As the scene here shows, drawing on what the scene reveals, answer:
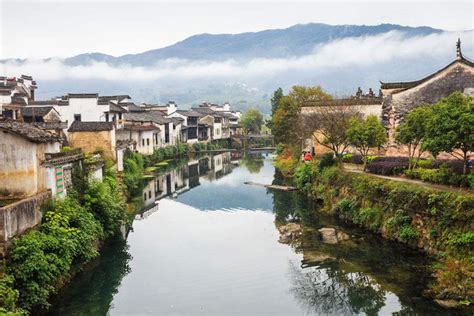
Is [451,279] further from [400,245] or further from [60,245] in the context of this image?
[60,245]

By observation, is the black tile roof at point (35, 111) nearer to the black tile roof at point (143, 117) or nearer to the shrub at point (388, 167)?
the black tile roof at point (143, 117)

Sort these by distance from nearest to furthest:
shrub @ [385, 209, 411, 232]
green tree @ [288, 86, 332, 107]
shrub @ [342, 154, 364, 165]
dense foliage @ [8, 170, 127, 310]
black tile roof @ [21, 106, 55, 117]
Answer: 1. dense foliage @ [8, 170, 127, 310]
2. shrub @ [385, 209, 411, 232]
3. shrub @ [342, 154, 364, 165]
4. black tile roof @ [21, 106, 55, 117]
5. green tree @ [288, 86, 332, 107]

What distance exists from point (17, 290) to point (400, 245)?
53.2 ft

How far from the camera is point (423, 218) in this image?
2161 centimetres

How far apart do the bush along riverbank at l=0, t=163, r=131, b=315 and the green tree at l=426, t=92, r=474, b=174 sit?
15.2 meters

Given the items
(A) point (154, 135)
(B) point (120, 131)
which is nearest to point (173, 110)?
(A) point (154, 135)

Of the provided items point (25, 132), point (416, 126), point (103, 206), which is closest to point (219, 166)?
point (416, 126)

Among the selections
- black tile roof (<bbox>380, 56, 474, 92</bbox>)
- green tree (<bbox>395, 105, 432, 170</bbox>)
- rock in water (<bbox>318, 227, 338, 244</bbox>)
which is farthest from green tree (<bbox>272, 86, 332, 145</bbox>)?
rock in water (<bbox>318, 227, 338, 244</bbox>)

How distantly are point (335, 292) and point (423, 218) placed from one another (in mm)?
5806

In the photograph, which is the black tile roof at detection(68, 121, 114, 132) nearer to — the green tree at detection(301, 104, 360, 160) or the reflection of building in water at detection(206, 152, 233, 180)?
the green tree at detection(301, 104, 360, 160)

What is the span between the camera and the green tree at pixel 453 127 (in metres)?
20.7

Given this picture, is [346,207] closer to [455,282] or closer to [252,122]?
[455,282]

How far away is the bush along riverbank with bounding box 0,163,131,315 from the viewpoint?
15.1 meters

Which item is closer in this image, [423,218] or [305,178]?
[423,218]
